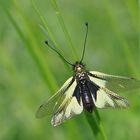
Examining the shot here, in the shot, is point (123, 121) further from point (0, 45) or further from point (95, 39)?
point (95, 39)

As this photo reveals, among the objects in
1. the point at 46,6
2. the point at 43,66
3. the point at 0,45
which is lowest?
the point at 43,66

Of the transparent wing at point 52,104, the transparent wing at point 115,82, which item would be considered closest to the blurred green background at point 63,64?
the transparent wing at point 52,104

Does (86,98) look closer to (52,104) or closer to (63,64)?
(52,104)

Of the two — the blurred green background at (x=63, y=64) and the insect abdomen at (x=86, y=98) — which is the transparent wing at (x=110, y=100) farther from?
the blurred green background at (x=63, y=64)

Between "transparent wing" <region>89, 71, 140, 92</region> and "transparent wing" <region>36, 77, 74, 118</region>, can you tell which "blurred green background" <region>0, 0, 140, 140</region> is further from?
"transparent wing" <region>89, 71, 140, 92</region>

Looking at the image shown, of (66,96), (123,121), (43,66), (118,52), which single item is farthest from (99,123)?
(118,52)
